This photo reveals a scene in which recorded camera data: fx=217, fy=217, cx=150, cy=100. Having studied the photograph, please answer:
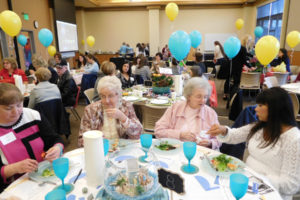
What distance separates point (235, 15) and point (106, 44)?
7657 mm

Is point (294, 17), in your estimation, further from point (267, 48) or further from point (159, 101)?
point (159, 101)

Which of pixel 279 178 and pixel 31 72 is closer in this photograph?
pixel 279 178

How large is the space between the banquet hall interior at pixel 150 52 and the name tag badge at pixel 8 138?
524 millimetres

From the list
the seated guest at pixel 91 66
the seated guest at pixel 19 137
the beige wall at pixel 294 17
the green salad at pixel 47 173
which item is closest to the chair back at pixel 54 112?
the seated guest at pixel 19 137

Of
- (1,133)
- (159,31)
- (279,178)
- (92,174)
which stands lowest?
(279,178)

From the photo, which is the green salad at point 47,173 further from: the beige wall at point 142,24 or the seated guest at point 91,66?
the beige wall at point 142,24

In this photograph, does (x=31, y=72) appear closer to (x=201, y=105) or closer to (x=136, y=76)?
(x=136, y=76)

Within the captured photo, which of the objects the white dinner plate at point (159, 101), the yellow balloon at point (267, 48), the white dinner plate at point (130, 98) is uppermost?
the yellow balloon at point (267, 48)

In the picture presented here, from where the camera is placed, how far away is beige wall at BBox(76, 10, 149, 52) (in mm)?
12742

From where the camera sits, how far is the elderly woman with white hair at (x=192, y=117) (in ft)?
6.55

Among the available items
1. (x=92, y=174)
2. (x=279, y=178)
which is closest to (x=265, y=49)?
(x=279, y=178)

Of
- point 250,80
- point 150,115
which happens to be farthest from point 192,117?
point 250,80

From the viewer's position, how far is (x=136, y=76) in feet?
17.2

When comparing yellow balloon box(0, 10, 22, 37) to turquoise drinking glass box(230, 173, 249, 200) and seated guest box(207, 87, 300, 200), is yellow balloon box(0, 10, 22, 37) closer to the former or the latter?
seated guest box(207, 87, 300, 200)
